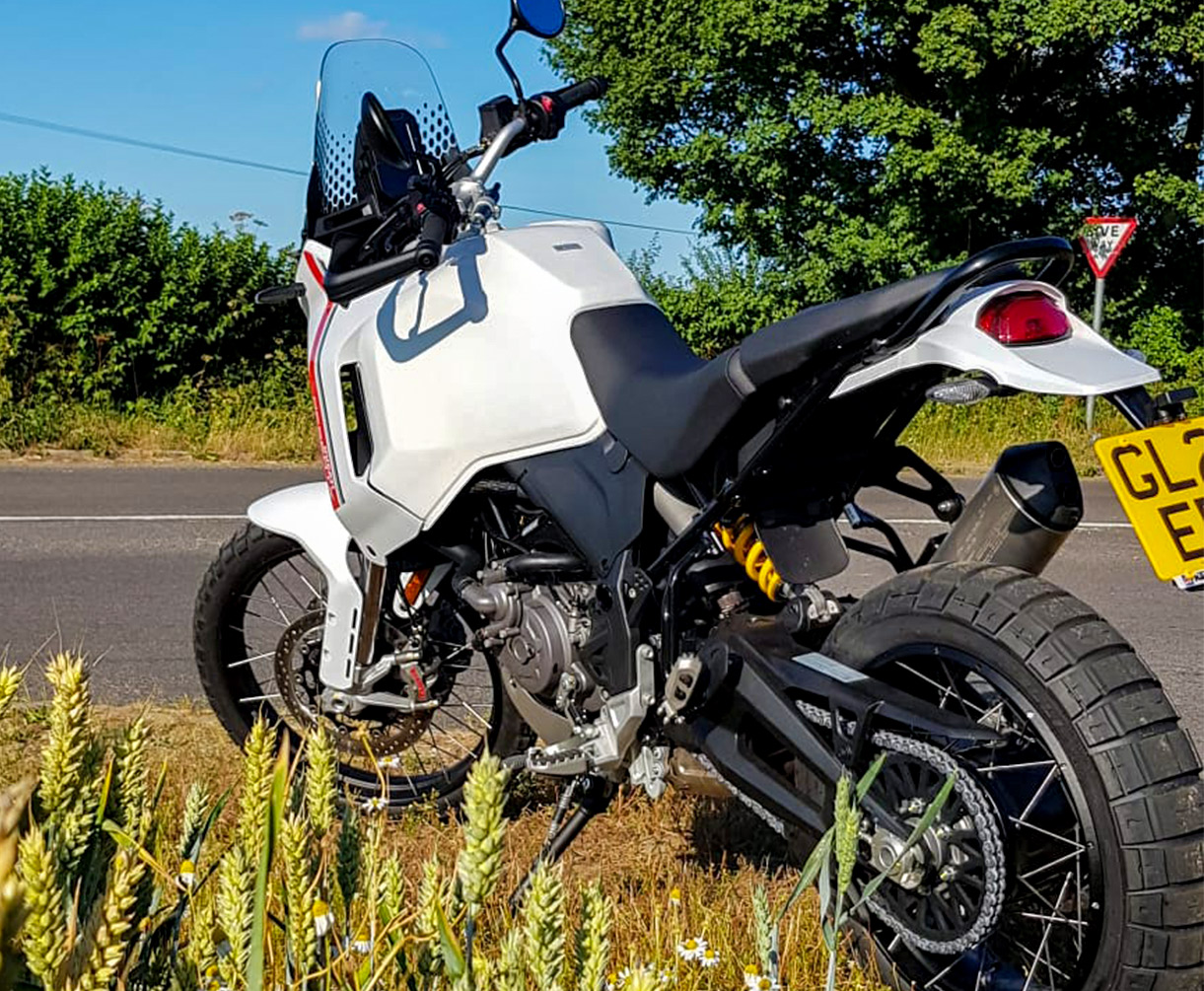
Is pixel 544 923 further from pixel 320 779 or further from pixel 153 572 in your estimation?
pixel 153 572

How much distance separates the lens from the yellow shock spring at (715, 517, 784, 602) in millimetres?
2775

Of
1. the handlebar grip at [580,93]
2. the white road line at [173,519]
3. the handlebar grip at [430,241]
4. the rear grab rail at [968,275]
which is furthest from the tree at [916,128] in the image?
the rear grab rail at [968,275]

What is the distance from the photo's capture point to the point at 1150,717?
2.21 metres

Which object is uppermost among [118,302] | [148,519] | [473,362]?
[118,302]

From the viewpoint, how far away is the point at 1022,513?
8.63 ft

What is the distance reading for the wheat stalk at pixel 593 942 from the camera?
1.17 m

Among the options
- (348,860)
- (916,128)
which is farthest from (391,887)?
(916,128)

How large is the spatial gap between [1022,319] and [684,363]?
0.73 meters

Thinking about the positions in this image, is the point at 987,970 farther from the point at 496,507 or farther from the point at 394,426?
the point at 394,426

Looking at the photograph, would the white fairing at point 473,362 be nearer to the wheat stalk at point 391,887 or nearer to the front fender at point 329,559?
the front fender at point 329,559

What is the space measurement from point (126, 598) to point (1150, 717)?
596 centimetres

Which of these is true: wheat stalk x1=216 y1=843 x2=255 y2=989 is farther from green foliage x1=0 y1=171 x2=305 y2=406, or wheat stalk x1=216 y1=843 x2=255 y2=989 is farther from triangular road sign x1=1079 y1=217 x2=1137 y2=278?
triangular road sign x1=1079 y1=217 x2=1137 y2=278

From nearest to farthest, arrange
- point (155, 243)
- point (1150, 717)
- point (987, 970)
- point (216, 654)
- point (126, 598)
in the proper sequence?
point (1150, 717), point (987, 970), point (216, 654), point (126, 598), point (155, 243)

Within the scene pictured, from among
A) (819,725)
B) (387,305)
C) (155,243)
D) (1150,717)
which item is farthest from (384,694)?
(155,243)
